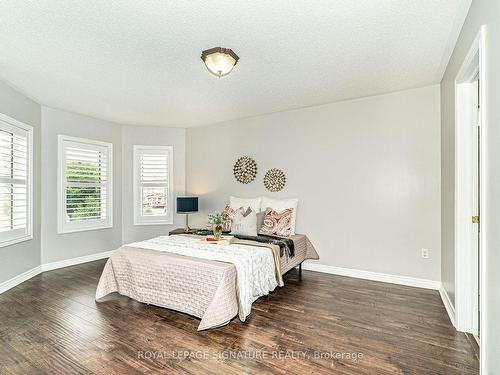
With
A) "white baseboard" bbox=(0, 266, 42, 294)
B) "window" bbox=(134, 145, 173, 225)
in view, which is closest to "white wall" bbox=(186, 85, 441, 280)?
"window" bbox=(134, 145, 173, 225)

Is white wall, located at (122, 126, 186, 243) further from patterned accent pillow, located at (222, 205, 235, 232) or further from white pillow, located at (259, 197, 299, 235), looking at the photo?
white pillow, located at (259, 197, 299, 235)

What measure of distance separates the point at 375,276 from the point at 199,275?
2615 mm

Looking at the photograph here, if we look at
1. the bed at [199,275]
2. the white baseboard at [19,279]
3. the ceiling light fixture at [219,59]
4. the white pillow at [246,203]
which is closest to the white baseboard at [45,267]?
the white baseboard at [19,279]

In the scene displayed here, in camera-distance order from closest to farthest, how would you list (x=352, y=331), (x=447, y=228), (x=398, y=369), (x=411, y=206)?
1. (x=398, y=369)
2. (x=352, y=331)
3. (x=447, y=228)
4. (x=411, y=206)

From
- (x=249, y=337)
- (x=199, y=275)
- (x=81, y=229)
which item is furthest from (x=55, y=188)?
(x=249, y=337)

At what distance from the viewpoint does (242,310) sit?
8.75 ft

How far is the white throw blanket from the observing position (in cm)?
277

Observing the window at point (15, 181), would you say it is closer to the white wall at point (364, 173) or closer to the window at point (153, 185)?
the window at point (153, 185)

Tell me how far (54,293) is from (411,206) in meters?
4.72

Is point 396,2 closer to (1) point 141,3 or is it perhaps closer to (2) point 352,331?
(1) point 141,3

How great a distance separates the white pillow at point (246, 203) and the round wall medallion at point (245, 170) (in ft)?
1.28

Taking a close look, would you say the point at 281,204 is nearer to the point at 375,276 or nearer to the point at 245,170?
the point at 245,170

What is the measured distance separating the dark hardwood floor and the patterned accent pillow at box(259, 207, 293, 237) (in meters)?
1.00

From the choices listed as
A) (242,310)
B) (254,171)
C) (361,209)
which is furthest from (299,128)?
(242,310)
